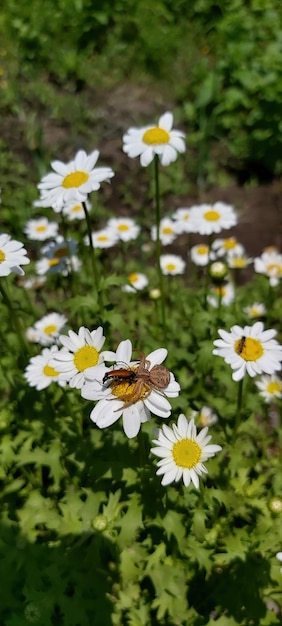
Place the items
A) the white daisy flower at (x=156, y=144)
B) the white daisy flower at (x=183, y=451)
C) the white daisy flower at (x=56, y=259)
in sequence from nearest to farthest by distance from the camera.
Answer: the white daisy flower at (x=183, y=451) → the white daisy flower at (x=156, y=144) → the white daisy flower at (x=56, y=259)

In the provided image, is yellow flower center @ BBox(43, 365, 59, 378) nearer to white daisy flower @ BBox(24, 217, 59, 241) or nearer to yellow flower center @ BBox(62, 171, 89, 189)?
yellow flower center @ BBox(62, 171, 89, 189)

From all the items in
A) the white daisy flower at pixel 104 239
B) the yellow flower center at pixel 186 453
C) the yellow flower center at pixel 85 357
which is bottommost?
the yellow flower center at pixel 186 453

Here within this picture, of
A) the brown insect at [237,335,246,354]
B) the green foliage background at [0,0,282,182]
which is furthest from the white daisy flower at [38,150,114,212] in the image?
the green foliage background at [0,0,282,182]

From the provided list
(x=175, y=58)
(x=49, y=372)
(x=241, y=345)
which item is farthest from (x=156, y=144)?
(x=175, y=58)

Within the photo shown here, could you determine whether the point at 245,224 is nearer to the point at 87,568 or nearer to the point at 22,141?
the point at 22,141

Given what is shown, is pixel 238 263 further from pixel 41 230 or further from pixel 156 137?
pixel 156 137

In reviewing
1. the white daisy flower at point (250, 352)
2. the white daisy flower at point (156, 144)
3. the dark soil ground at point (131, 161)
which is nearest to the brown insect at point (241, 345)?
the white daisy flower at point (250, 352)

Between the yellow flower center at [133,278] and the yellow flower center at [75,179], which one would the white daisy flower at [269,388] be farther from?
the yellow flower center at [75,179]
